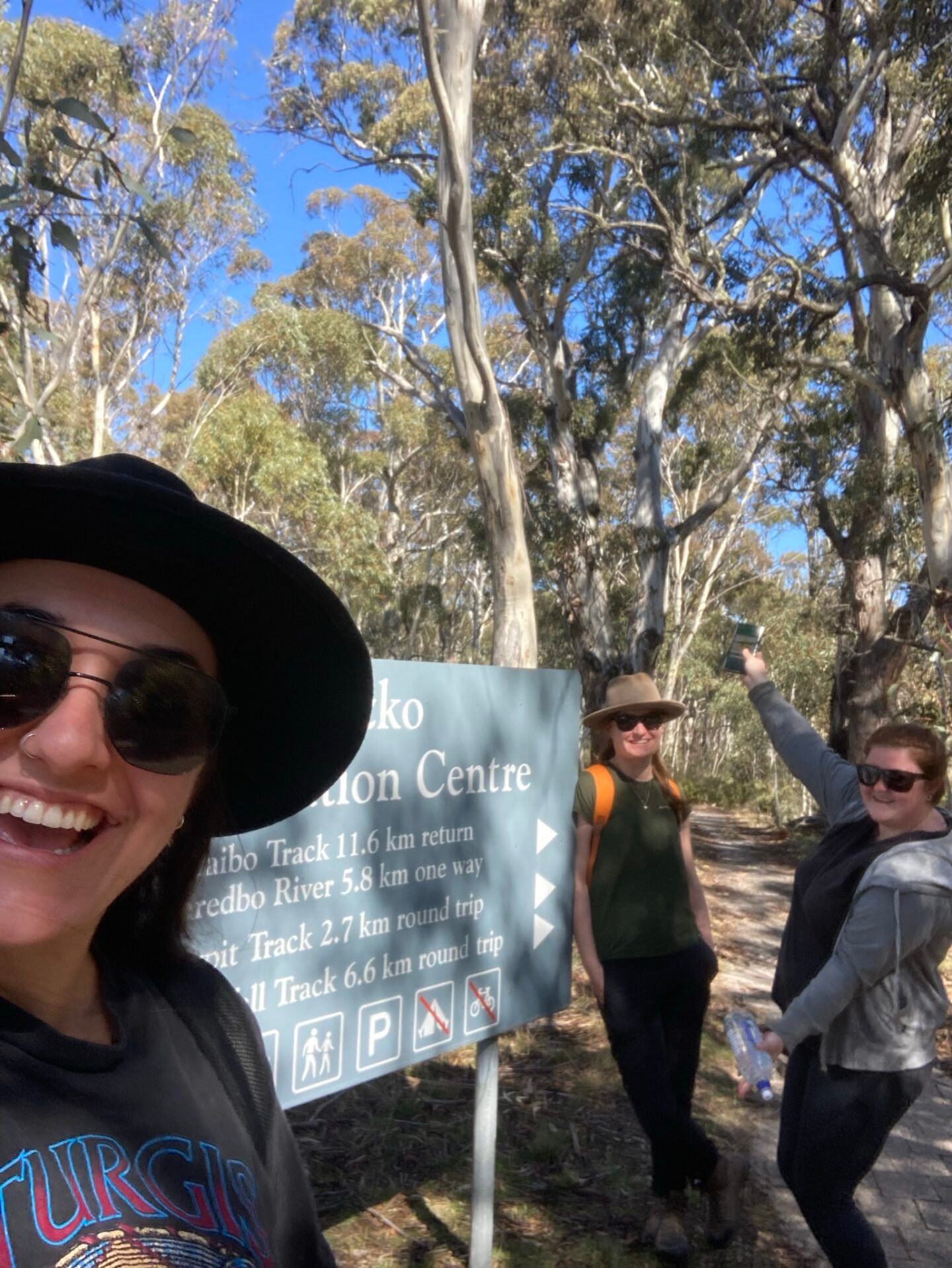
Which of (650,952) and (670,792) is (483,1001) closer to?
(650,952)

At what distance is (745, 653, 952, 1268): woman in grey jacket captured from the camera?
8.03ft

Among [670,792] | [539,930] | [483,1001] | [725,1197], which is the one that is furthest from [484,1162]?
[670,792]

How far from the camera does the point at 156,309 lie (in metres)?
18.0

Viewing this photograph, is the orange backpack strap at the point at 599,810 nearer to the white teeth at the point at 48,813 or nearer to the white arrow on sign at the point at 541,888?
the white arrow on sign at the point at 541,888

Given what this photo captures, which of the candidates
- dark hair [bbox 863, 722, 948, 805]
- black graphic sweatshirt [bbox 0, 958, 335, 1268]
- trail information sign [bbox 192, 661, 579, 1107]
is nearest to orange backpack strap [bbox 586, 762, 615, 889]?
trail information sign [bbox 192, 661, 579, 1107]

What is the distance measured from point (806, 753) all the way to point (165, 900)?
2418 mm

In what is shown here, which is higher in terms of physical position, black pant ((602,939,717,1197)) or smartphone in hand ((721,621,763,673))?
smartphone in hand ((721,621,763,673))

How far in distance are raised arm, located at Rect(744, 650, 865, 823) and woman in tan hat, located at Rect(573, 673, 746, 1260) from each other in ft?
1.19

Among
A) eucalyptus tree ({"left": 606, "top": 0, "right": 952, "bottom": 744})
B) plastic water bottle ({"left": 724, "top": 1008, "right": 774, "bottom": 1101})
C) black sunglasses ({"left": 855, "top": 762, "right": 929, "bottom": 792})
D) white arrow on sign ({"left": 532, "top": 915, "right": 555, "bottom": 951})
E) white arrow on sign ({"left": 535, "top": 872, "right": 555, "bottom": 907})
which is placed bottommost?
plastic water bottle ({"left": 724, "top": 1008, "right": 774, "bottom": 1101})

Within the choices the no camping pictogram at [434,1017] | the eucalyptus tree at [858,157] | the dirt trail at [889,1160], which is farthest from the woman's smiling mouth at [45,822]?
the eucalyptus tree at [858,157]

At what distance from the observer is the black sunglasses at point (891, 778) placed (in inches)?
103

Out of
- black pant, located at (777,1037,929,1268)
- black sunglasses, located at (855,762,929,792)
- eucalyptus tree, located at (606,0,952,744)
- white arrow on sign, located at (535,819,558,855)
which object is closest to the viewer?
black pant, located at (777,1037,929,1268)

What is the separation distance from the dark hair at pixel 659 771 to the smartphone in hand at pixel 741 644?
41cm

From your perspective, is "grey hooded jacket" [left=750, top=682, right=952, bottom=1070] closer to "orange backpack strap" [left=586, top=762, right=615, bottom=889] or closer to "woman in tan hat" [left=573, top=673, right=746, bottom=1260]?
"woman in tan hat" [left=573, top=673, right=746, bottom=1260]
